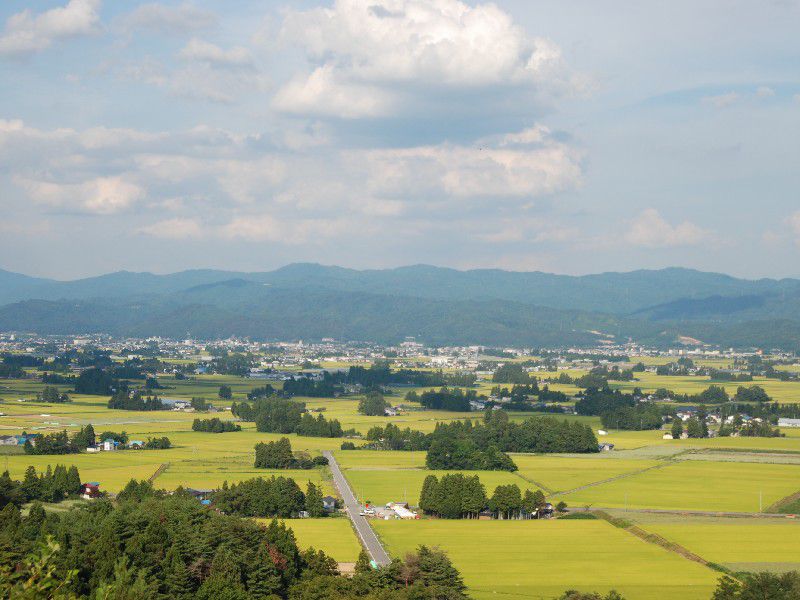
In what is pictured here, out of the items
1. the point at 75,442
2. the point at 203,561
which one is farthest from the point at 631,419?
the point at 203,561

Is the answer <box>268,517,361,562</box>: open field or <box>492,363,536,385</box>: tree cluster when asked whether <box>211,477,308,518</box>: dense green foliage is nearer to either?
<box>268,517,361,562</box>: open field

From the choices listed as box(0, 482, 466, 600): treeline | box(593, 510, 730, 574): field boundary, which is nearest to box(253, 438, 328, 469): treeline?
box(593, 510, 730, 574): field boundary

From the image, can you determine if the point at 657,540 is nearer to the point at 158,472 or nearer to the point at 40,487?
the point at 40,487

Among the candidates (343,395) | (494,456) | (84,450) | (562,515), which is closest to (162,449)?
(84,450)

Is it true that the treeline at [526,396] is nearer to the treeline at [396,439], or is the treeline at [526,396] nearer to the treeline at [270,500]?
the treeline at [396,439]

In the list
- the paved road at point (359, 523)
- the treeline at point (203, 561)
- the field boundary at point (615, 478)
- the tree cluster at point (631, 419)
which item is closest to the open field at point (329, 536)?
the paved road at point (359, 523)
